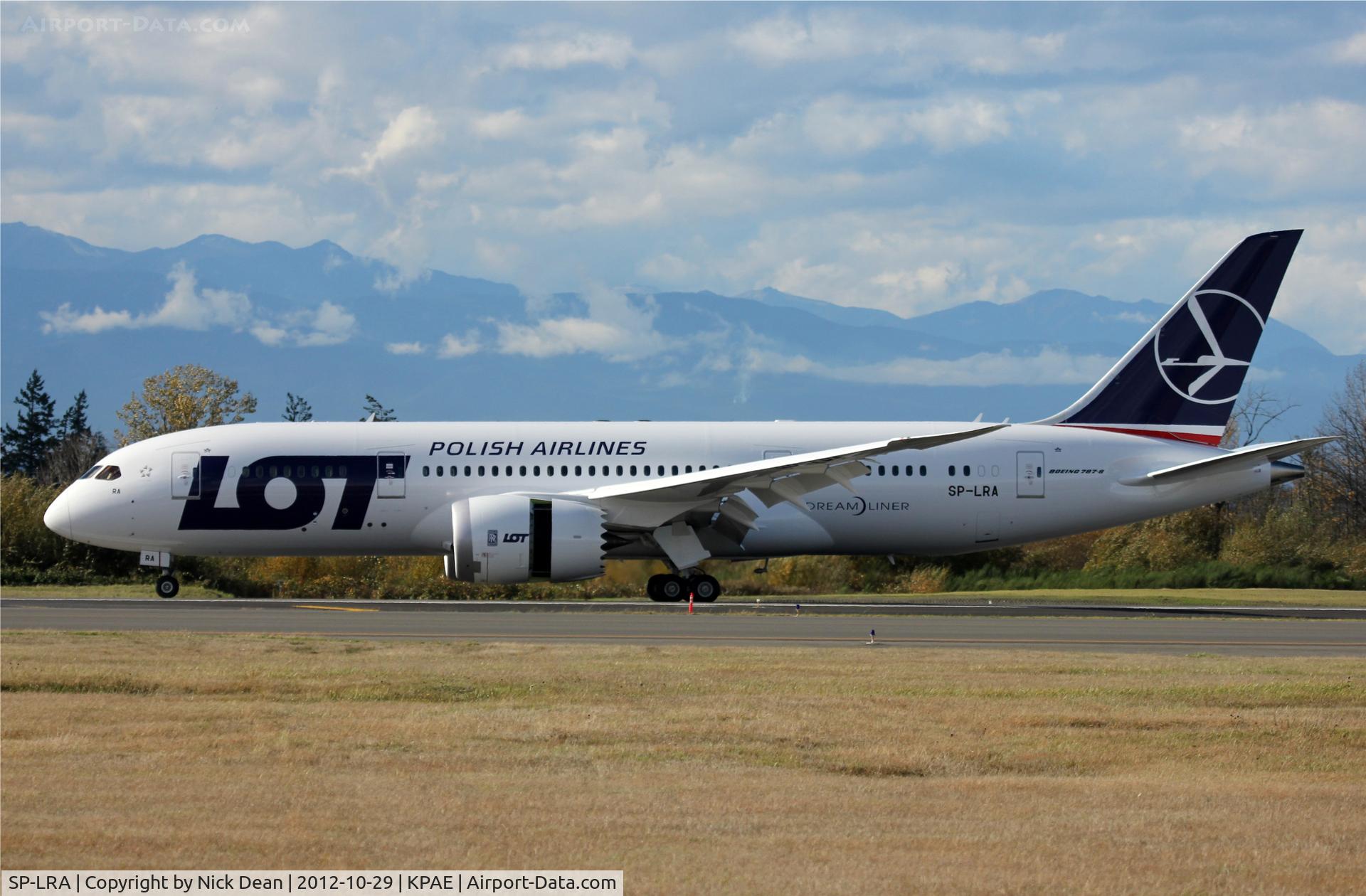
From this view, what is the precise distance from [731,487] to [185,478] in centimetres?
1062

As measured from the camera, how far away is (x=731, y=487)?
84.7ft

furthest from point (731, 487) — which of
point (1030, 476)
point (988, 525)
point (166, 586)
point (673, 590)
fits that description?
point (166, 586)

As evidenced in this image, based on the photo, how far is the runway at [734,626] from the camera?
19.0 metres

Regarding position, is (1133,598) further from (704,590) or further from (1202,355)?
(704,590)

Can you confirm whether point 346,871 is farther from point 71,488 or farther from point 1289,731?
point 71,488

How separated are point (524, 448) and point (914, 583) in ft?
42.8

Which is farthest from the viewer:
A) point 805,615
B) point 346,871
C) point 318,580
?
point 318,580

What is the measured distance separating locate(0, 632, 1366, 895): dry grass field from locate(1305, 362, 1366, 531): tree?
40928mm

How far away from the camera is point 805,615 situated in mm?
23547

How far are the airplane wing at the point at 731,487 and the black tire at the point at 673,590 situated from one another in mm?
1533

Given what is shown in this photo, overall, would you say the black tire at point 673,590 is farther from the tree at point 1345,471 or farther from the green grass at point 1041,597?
the tree at point 1345,471

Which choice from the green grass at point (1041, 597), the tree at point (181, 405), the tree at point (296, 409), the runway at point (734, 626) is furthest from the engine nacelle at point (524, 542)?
the tree at point (296, 409)

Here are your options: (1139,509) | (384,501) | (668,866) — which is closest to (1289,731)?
(668,866)

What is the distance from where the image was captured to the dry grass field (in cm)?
721
